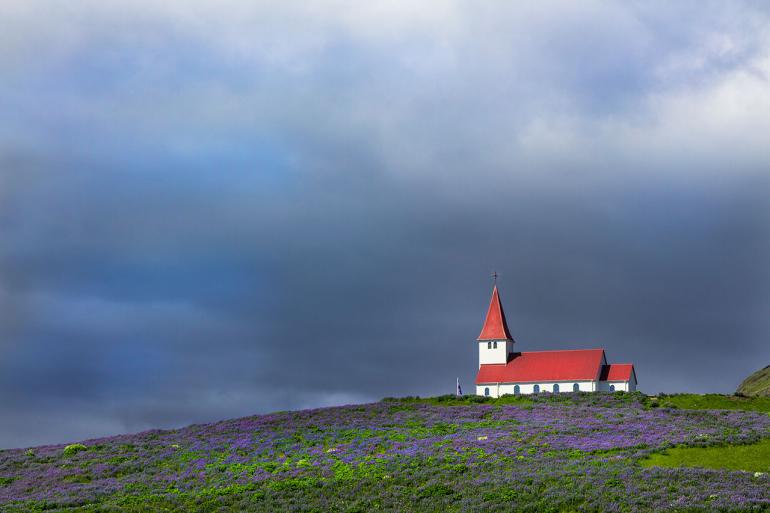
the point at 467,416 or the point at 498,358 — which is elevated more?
the point at 498,358

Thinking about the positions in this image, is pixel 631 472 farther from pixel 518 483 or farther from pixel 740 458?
pixel 740 458

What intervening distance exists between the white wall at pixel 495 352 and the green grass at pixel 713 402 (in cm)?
2946

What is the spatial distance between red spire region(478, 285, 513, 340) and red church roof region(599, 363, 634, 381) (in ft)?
41.2

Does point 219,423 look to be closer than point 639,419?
No

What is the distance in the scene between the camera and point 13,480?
59.3 m

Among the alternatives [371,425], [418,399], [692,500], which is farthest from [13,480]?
[692,500]

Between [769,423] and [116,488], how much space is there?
44.2m

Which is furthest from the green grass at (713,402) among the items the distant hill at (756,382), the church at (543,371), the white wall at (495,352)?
the distant hill at (756,382)

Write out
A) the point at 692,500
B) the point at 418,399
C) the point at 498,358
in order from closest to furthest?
the point at 692,500 → the point at 418,399 → the point at 498,358

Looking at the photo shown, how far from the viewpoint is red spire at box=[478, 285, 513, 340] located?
361 ft

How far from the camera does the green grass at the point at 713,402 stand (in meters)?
76.3

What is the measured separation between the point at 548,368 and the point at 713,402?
1090 inches

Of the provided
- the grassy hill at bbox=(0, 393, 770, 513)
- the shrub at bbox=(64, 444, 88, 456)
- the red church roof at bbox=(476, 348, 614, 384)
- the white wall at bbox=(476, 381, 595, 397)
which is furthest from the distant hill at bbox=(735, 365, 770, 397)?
the shrub at bbox=(64, 444, 88, 456)

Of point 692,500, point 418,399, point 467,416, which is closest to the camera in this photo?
point 692,500
